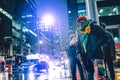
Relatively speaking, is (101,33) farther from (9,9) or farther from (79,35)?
(9,9)

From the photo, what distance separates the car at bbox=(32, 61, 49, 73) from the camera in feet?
56.5

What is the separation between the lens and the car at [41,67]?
17.2 meters

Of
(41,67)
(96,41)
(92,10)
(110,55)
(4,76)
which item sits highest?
(92,10)

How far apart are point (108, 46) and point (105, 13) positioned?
32963mm

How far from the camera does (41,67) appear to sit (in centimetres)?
1805

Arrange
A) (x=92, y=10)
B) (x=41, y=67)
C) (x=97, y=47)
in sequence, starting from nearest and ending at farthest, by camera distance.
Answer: (x=97, y=47), (x=92, y=10), (x=41, y=67)

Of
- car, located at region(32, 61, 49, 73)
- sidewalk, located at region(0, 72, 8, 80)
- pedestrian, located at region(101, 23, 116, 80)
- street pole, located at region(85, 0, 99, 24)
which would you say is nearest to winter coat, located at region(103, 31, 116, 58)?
pedestrian, located at region(101, 23, 116, 80)

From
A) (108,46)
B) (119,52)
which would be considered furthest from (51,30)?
(108,46)

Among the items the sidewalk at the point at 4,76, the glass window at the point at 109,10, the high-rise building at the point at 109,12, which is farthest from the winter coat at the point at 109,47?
the glass window at the point at 109,10

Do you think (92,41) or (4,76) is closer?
(92,41)

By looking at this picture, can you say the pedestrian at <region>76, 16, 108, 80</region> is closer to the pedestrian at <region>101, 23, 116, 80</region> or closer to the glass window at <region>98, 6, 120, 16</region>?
the pedestrian at <region>101, 23, 116, 80</region>

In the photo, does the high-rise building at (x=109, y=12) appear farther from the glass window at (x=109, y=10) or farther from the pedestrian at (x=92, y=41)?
the pedestrian at (x=92, y=41)

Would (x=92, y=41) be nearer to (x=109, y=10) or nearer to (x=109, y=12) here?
(x=109, y=12)

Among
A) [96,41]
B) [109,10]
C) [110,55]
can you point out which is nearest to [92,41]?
[96,41]
